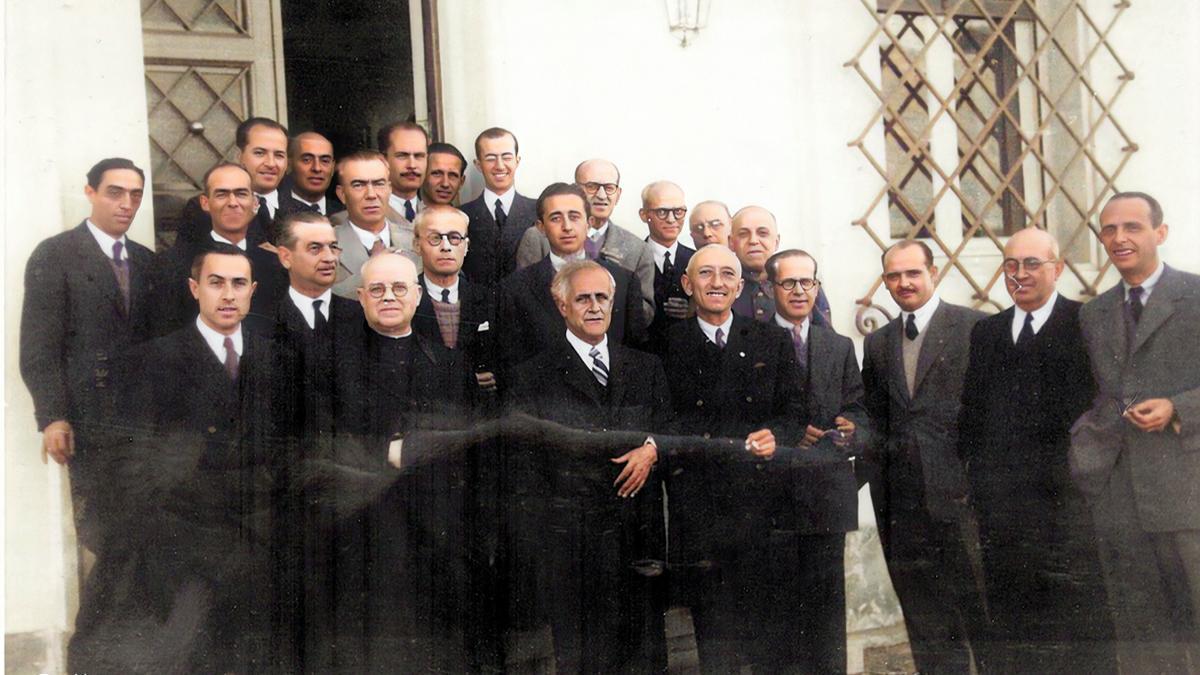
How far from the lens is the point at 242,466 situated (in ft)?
11.7

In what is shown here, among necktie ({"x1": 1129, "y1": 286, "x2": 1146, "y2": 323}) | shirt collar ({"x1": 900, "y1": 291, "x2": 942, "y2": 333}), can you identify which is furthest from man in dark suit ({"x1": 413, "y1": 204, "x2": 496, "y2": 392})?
necktie ({"x1": 1129, "y1": 286, "x2": 1146, "y2": 323})

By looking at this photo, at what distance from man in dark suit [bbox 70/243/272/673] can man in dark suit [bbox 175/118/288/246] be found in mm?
115

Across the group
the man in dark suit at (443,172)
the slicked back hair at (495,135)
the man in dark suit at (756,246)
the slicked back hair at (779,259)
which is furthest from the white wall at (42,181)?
the slicked back hair at (779,259)

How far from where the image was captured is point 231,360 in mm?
3564

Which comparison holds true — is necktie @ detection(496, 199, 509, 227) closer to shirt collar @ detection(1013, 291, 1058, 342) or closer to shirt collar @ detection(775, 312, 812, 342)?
shirt collar @ detection(775, 312, 812, 342)

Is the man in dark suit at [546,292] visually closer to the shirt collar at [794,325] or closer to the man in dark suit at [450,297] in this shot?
the man in dark suit at [450,297]

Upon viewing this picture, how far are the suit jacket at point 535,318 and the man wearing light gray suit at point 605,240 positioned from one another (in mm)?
41

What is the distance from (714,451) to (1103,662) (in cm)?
155

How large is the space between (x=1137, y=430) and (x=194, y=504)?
302 centimetres

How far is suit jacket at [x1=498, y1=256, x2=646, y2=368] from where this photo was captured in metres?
3.79

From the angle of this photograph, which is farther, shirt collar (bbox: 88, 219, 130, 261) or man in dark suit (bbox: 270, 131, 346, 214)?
man in dark suit (bbox: 270, 131, 346, 214)

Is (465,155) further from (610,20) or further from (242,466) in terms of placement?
(242,466)

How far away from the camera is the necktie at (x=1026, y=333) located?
408cm

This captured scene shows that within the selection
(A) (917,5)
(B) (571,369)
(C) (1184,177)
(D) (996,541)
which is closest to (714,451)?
(B) (571,369)
